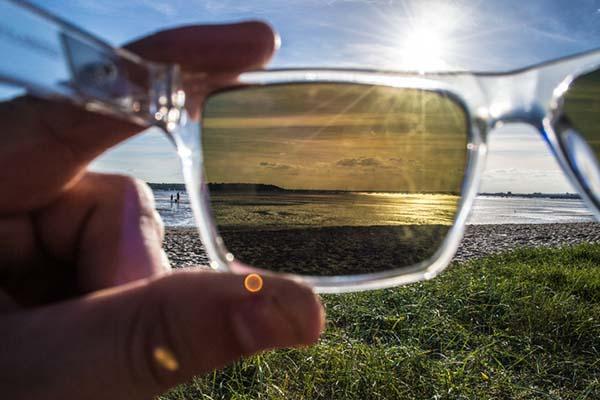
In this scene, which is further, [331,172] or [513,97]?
[331,172]

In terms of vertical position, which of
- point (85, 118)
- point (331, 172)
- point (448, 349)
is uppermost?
point (85, 118)

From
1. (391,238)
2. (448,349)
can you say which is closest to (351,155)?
(391,238)

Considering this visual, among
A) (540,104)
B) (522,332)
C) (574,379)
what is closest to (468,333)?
(522,332)

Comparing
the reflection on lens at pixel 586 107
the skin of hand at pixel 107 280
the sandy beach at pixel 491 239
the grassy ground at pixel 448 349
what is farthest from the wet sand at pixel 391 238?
the grassy ground at pixel 448 349

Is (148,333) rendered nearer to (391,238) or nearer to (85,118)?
(85,118)

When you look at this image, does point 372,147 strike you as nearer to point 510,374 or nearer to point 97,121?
point 97,121

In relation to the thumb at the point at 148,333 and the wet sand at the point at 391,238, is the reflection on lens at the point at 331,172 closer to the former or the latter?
the wet sand at the point at 391,238

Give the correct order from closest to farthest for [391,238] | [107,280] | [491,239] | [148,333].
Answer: [148,333], [107,280], [391,238], [491,239]
